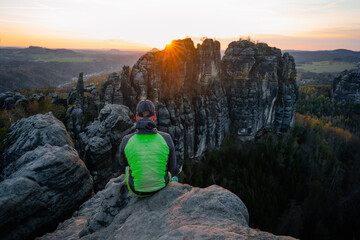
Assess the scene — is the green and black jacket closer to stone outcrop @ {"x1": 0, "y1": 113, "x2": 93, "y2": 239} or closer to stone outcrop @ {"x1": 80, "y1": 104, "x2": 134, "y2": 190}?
Result: stone outcrop @ {"x1": 0, "y1": 113, "x2": 93, "y2": 239}

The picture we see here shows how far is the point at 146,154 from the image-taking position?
5.91 m

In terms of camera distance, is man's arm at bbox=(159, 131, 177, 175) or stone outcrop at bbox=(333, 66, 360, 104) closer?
man's arm at bbox=(159, 131, 177, 175)

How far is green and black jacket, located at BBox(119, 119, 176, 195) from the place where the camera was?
233 inches

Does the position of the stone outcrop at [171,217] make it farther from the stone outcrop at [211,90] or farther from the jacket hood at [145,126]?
the stone outcrop at [211,90]

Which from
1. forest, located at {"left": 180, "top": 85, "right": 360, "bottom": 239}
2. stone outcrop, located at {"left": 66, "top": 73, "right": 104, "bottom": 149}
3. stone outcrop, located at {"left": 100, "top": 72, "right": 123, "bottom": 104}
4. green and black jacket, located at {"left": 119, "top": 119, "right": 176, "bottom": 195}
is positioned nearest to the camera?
green and black jacket, located at {"left": 119, "top": 119, "right": 176, "bottom": 195}

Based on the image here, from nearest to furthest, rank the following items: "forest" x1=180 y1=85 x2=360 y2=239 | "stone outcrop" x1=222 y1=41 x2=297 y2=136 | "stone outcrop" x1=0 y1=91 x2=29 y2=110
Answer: "forest" x1=180 y1=85 x2=360 y2=239 → "stone outcrop" x1=0 y1=91 x2=29 y2=110 → "stone outcrop" x1=222 y1=41 x2=297 y2=136

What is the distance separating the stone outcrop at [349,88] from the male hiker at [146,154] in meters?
152

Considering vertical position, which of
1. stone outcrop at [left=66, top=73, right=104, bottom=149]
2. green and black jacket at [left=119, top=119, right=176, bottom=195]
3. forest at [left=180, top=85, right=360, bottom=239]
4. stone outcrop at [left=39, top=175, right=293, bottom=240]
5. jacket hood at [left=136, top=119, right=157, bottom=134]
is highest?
jacket hood at [left=136, top=119, right=157, bottom=134]

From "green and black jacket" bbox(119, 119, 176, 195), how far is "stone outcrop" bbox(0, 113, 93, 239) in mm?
4924

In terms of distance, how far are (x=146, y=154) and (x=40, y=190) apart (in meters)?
5.89

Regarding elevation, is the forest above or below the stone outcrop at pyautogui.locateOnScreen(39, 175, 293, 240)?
below

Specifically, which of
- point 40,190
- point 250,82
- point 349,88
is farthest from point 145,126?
point 349,88

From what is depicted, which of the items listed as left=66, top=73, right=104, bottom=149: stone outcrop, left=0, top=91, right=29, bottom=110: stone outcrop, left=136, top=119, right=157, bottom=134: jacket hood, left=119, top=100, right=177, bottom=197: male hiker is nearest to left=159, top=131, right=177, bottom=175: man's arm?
left=119, top=100, right=177, bottom=197: male hiker

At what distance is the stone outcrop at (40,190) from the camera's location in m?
7.39
